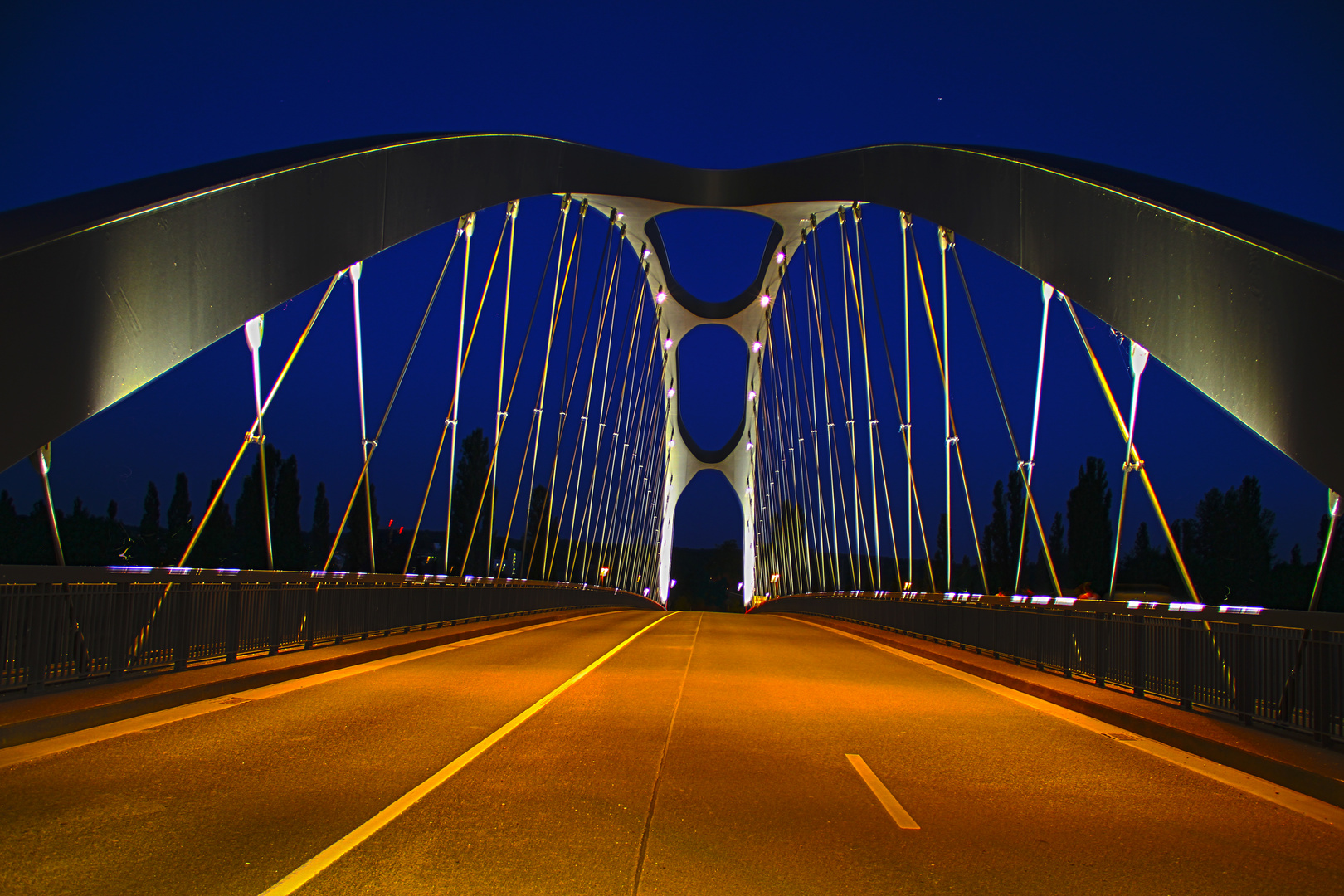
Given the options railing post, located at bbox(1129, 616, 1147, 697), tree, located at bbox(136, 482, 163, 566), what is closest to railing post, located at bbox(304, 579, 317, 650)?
railing post, located at bbox(1129, 616, 1147, 697)

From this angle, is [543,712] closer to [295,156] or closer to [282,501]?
[295,156]

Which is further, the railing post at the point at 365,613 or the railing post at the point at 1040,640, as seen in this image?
the railing post at the point at 365,613

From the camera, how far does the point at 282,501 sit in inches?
2869

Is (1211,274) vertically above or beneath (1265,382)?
above

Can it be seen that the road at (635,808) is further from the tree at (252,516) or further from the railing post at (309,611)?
the tree at (252,516)

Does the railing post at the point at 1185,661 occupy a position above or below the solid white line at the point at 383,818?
above

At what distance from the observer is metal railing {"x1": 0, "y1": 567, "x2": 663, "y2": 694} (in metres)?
8.23

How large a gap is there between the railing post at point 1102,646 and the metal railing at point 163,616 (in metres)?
9.76

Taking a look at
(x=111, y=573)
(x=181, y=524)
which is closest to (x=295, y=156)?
(x=111, y=573)

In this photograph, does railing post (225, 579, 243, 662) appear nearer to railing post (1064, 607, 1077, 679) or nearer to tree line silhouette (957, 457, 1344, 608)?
Answer: railing post (1064, 607, 1077, 679)

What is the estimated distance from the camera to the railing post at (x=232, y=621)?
1135 cm

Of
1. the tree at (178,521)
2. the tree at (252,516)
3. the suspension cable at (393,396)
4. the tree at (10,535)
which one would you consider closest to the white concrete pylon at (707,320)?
the suspension cable at (393,396)

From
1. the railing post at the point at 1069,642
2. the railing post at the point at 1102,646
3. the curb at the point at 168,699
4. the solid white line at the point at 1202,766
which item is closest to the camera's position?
the solid white line at the point at 1202,766

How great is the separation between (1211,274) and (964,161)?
336 inches
